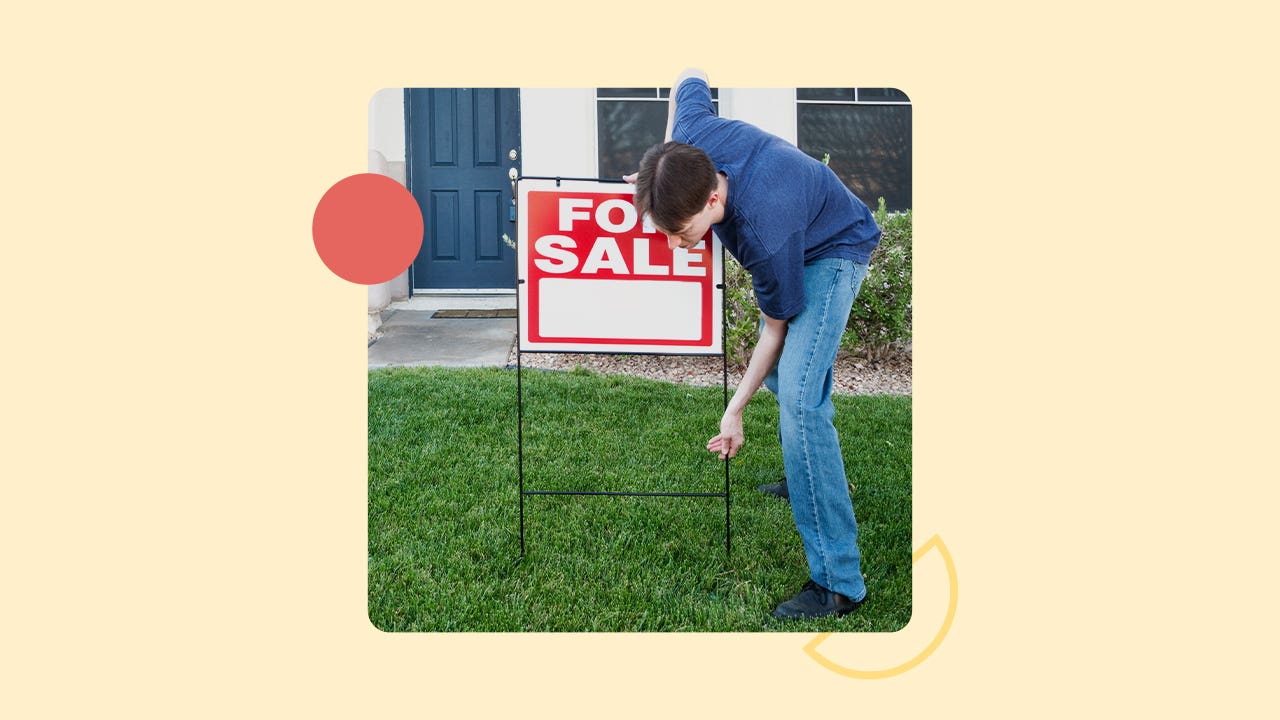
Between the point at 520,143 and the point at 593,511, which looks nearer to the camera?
the point at 520,143

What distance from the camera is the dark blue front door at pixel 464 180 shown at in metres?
2.43

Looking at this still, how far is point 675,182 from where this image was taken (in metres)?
2.14

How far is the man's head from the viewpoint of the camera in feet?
7.04

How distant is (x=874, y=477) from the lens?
2883mm

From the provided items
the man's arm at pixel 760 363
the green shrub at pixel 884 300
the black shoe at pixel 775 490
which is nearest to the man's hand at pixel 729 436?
the man's arm at pixel 760 363

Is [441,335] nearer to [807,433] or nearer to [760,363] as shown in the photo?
[760,363]

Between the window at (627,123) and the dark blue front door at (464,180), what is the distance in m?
0.27

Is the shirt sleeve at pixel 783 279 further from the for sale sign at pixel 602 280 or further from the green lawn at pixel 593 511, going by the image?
the green lawn at pixel 593 511

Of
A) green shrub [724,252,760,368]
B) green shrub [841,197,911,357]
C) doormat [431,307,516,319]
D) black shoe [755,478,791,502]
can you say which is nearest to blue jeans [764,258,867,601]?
green shrub [841,197,911,357]

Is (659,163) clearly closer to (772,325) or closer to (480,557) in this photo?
(772,325)

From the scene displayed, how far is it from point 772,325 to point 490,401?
4.51 ft

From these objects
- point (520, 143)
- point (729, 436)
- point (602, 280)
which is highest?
point (520, 143)

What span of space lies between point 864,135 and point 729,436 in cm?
104
